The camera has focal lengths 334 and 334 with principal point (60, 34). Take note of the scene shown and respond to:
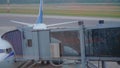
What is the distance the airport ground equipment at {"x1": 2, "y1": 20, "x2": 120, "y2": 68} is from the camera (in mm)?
10500

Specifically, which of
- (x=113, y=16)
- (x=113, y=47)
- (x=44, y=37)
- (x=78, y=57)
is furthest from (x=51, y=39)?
(x=113, y=16)

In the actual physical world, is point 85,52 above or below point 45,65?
above

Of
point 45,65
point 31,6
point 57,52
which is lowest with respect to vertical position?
point 45,65

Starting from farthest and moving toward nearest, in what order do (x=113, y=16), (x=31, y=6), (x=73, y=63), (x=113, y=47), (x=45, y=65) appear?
(x=31, y=6) → (x=113, y=16) → (x=45, y=65) → (x=73, y=63) → (x=113, y=47)

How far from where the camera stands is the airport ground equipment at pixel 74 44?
34.4 ft

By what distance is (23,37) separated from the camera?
1156cm

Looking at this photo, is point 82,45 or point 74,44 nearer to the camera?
point 82,45

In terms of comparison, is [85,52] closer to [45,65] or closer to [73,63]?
[73,63]

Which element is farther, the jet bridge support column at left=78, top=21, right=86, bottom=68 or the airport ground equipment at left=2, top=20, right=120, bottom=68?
the airport ground equipment at left=2, top=20, right=120, bottom=68

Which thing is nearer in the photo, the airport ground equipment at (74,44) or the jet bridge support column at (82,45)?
the jet bridge support column at (82,45)

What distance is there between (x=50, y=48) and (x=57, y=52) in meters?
0.27

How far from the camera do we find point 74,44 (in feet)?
36.1

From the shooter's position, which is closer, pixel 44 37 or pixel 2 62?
pixel 44 37

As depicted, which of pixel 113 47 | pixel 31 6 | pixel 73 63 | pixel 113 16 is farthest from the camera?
pixel 31 6
